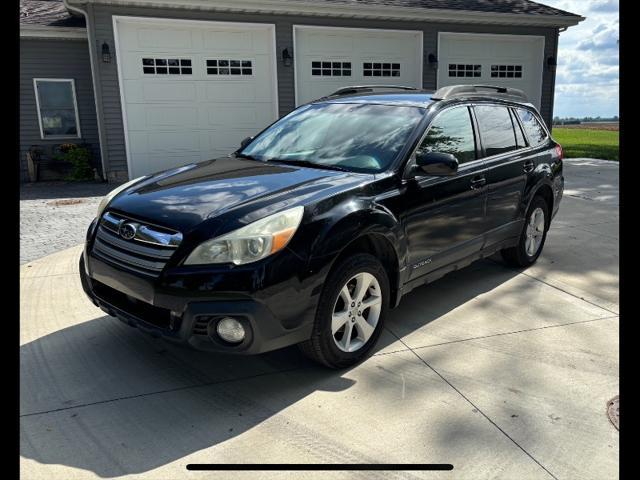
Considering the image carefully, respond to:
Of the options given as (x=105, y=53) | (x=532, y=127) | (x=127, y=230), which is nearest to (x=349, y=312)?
(x=127, y=230)

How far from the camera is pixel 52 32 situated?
1161 cm

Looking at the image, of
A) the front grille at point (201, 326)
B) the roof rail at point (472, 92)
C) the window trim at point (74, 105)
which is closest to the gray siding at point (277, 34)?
the window trim at point (74, 105)

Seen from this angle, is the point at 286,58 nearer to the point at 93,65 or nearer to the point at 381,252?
the point at 93,65

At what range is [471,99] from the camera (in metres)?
4.66

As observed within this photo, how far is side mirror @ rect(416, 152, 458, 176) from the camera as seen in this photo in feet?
12.1

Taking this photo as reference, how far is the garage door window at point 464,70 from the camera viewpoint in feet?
45.4

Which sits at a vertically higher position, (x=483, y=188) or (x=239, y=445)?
(x=483, y=188)

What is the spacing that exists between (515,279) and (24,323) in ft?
14.5

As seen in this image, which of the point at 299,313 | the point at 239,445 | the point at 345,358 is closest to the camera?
the point at 239,445

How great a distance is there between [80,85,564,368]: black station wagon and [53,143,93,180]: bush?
8.72 m

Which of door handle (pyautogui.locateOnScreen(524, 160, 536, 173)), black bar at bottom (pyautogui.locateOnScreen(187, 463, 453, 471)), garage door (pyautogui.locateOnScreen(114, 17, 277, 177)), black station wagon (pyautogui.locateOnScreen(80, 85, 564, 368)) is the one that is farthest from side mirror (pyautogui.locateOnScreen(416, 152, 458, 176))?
garage door (pyautogui.locateOnScreen(114, 17, 277, 177))

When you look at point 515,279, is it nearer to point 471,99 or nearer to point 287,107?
point 471,99

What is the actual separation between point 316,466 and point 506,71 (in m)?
14.2

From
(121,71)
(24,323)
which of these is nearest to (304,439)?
(24,323)
